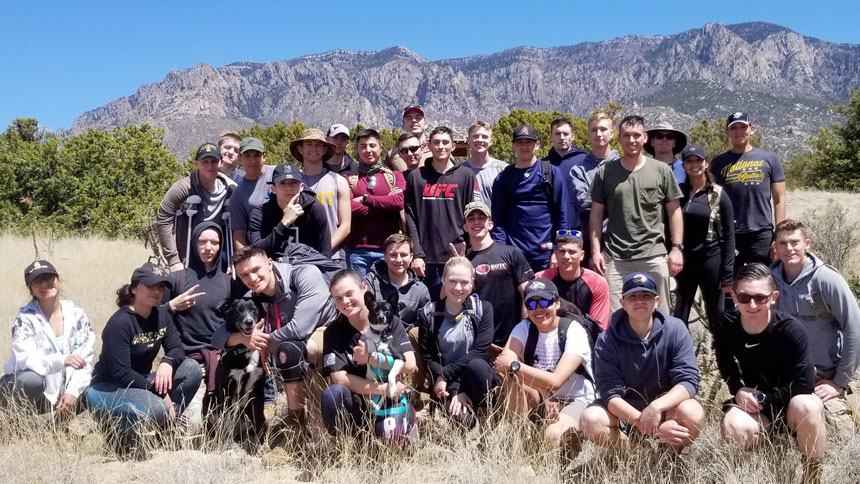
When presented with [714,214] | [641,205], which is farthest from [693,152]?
[641,205]

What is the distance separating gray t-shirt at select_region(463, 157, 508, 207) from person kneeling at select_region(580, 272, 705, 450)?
2357 mm

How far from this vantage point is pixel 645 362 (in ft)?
13.6

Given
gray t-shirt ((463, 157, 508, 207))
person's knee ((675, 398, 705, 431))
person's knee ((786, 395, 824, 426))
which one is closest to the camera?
person's knee ((786, 395, 824, 426))

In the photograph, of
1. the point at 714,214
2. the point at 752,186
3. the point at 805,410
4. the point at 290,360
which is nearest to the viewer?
the point at 805,410

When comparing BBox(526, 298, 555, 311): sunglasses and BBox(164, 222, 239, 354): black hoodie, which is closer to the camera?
BBox(526, 298, 555, 311): sunglasses

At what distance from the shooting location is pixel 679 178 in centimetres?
593

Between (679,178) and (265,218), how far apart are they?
11.8ft

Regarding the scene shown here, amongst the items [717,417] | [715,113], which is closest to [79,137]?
[717,417]

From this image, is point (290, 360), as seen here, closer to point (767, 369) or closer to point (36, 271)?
point (36, 271)

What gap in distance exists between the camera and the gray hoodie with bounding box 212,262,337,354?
482cm

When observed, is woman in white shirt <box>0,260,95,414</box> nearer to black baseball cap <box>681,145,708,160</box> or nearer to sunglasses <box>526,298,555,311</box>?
sunglasses <box>526,298,555,311</box>

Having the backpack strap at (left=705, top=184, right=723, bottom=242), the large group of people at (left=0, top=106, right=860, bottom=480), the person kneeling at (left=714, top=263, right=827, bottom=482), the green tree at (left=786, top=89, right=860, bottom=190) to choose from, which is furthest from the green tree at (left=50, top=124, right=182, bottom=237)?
the green tree at (left=786, top=89, right=860, bottom=190)

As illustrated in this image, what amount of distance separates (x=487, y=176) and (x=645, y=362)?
9.17 feet

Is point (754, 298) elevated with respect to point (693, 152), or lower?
lower
